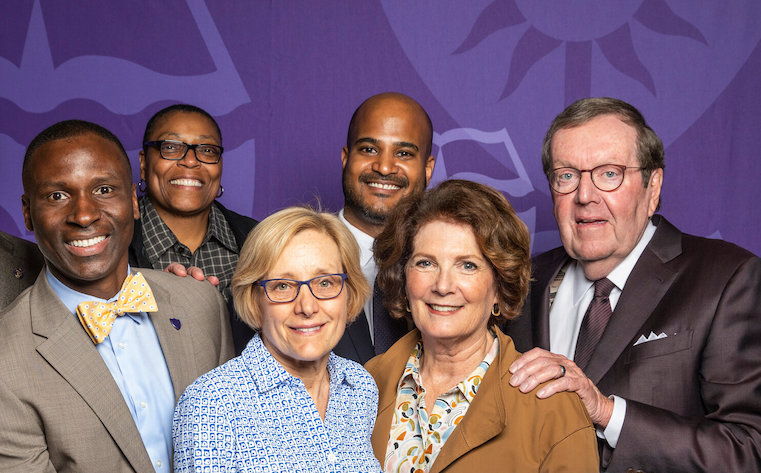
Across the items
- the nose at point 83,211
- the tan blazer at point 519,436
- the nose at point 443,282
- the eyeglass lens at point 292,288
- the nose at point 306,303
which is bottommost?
the tan blazer at point 519,436

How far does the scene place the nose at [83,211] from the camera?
8.23 feet

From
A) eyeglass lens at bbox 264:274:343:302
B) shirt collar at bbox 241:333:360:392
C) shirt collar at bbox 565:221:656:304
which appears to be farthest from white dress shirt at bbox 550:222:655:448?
shirt collar at bbox 241:333:360:392

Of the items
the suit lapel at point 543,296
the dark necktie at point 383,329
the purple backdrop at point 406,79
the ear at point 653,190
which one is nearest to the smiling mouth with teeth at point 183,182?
the purple backdrop at point 406,79

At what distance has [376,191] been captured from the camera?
3.71 metres

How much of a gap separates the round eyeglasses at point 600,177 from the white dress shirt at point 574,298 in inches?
10.6

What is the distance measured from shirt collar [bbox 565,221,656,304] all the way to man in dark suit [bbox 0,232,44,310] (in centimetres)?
219

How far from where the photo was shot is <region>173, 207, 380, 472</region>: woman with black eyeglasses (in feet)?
7.28

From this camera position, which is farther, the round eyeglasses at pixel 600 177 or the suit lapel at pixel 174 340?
the round eyeglasses at pixel 600 177

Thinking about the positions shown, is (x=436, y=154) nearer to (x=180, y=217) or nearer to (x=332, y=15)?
(x=332, y=15)

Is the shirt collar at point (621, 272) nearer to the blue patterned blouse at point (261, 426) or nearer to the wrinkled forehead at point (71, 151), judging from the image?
the blue patterned blouse at point (261, 426)

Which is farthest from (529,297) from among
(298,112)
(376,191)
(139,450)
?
(298,112)

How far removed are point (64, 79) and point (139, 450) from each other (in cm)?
289

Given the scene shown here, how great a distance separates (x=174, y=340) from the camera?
2734 millimetres

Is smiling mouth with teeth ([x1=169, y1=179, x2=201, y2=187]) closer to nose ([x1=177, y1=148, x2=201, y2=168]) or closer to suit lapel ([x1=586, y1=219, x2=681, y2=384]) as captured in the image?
nose ([x1=177, y1=148, x2=201, y2=168])
